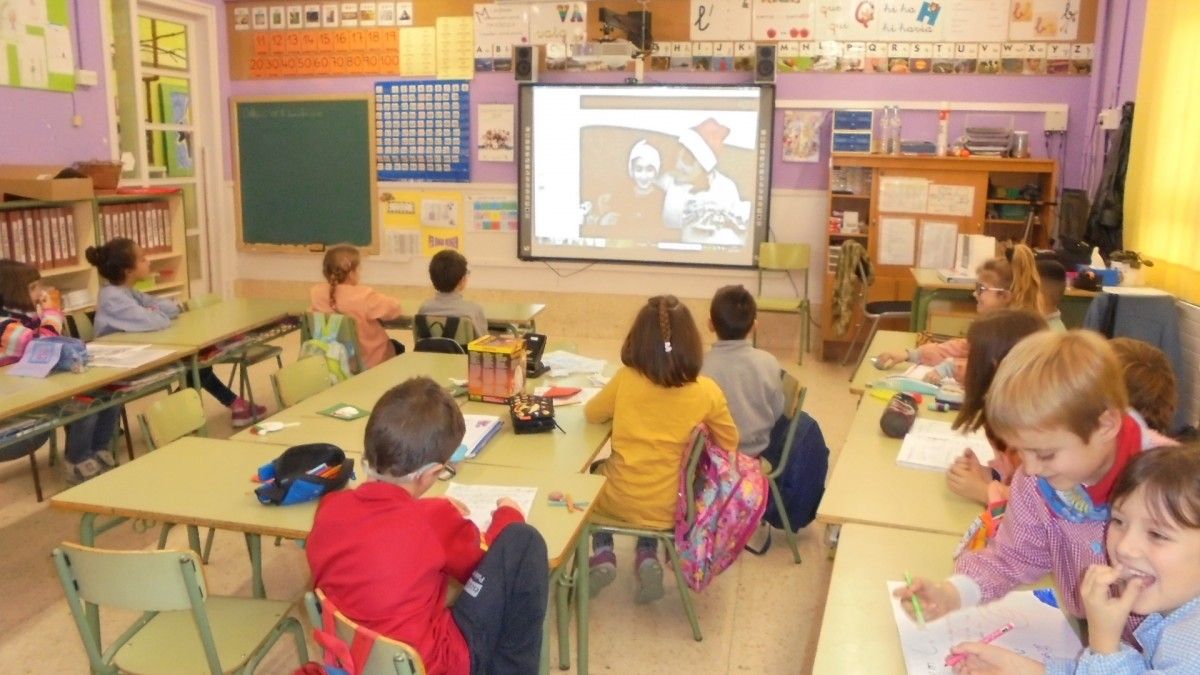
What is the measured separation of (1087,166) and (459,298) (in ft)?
14.4

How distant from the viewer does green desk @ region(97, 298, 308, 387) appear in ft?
13.3

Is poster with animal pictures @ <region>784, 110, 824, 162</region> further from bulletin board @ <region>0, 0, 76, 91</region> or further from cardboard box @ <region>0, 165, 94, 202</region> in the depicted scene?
bulletin board @ <region>0, 0, 76, 91</region>

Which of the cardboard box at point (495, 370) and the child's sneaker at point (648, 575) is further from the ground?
the cardboard box at point (495, 370)

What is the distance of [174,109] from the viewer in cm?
713

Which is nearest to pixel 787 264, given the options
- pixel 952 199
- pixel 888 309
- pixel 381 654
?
pixel 888 309

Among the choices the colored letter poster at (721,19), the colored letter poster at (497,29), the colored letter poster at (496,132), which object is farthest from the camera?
the colored letter poster at (496,132)

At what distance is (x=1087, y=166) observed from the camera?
6.17 meters

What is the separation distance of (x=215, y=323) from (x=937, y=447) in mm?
3342

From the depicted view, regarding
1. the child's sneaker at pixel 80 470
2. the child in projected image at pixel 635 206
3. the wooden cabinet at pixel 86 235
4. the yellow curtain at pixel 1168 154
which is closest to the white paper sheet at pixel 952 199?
the yellow curtain at pixel 1168 154

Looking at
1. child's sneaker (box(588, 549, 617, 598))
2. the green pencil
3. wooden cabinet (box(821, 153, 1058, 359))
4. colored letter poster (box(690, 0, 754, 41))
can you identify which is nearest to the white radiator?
wooden cabinet (box(821, 153, 1058, 359))

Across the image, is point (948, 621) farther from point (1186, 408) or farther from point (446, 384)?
point (1186, 408)

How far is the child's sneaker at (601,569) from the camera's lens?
299cm

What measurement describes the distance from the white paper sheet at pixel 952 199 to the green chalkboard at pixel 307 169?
4.23 meters

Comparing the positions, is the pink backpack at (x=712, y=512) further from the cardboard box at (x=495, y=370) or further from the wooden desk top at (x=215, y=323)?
the wooden desk top at (x=215, y=323)
